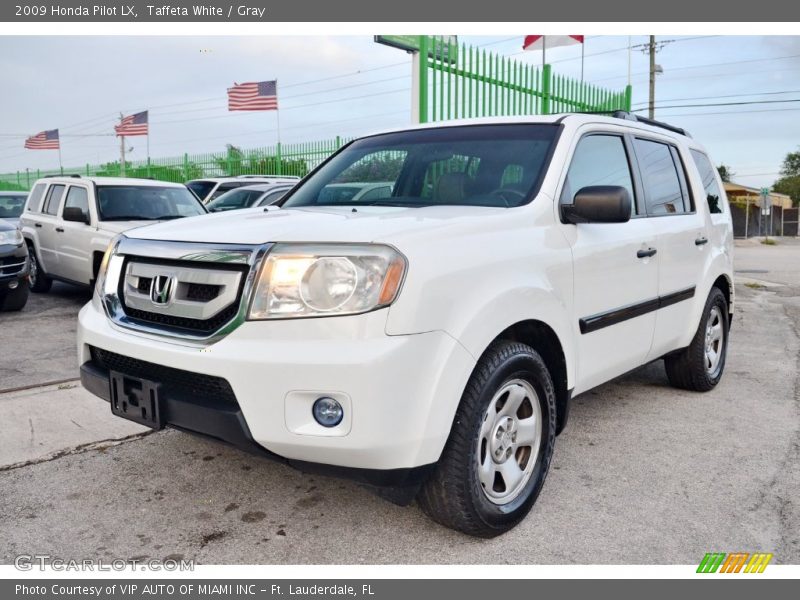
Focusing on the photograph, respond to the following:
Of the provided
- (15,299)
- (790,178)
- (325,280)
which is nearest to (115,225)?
(15,299)

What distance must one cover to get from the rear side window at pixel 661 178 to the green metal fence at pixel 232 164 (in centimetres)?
1179

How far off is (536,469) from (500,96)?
306 inches

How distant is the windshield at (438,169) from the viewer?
3.51 m

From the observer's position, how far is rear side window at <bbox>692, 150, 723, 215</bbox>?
17.2 feet

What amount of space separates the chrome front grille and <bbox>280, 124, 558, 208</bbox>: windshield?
3.64 ft

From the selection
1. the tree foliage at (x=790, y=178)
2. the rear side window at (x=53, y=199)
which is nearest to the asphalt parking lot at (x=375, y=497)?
the rear side window at (x=53, y=199)

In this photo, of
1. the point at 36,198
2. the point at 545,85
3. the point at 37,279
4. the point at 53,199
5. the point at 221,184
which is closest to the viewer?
the point at 53,199

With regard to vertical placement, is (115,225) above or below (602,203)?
below

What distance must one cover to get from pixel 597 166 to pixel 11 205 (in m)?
12.9

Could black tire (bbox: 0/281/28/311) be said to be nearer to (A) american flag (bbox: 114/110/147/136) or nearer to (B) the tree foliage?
(A) american flag (bbox: 114/110/147/136)

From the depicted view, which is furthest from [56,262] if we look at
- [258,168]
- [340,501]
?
[258,168]

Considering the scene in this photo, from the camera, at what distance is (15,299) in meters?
8.34

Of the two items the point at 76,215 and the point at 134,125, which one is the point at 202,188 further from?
the point at 134,125

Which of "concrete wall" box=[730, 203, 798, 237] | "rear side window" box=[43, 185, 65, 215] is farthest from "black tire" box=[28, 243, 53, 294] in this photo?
"concrete wall" box=[730, 203, 798, 237]
